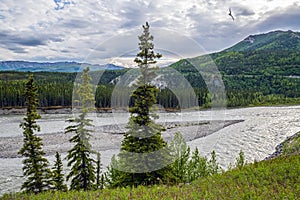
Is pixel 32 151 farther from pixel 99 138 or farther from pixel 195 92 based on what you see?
pixel 195 92

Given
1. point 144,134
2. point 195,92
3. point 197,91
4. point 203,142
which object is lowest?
point 203,142

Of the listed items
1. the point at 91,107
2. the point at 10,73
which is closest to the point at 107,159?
the point at 91,107

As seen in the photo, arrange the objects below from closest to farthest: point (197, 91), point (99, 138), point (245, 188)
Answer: point (245, 188) → point (99, 138) → point (197, 91)

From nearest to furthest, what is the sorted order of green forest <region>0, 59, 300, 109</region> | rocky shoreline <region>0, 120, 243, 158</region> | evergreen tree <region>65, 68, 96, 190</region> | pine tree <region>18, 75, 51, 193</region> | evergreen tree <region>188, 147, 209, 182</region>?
pine tree <region>18, 75, 51, 193</region>
evergreen tree <region>65, 68, 96, 190</region>
evergreen tree <region>188, 147, 209, 182</region>
rocky shoreline <region>0, 120, 243, 158</region>
green forest <region>0, 59, 300, 109</region>

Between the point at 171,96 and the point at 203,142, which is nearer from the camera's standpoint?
the point at 203,142

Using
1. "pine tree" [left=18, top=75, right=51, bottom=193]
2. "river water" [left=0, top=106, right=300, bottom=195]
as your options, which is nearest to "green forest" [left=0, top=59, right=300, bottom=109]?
"river water" [left=0, top=106, right=300, bottom=195]

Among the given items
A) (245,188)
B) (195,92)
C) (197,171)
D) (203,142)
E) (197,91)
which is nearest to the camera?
(245,188)

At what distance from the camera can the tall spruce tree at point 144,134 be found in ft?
56.3

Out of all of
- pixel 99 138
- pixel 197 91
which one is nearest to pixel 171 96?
pixel 99 138

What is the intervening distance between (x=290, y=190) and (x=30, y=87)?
54.7 feet

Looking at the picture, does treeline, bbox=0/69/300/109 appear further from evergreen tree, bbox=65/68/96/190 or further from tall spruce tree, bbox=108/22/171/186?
tall spruce tree, bbox=108/22/171/186

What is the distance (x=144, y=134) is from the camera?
17422 millimetres

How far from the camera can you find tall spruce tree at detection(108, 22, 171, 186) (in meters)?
17.2

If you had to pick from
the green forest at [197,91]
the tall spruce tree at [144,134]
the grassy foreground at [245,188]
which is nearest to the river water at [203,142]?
the tall spruce tree at [144,134]
